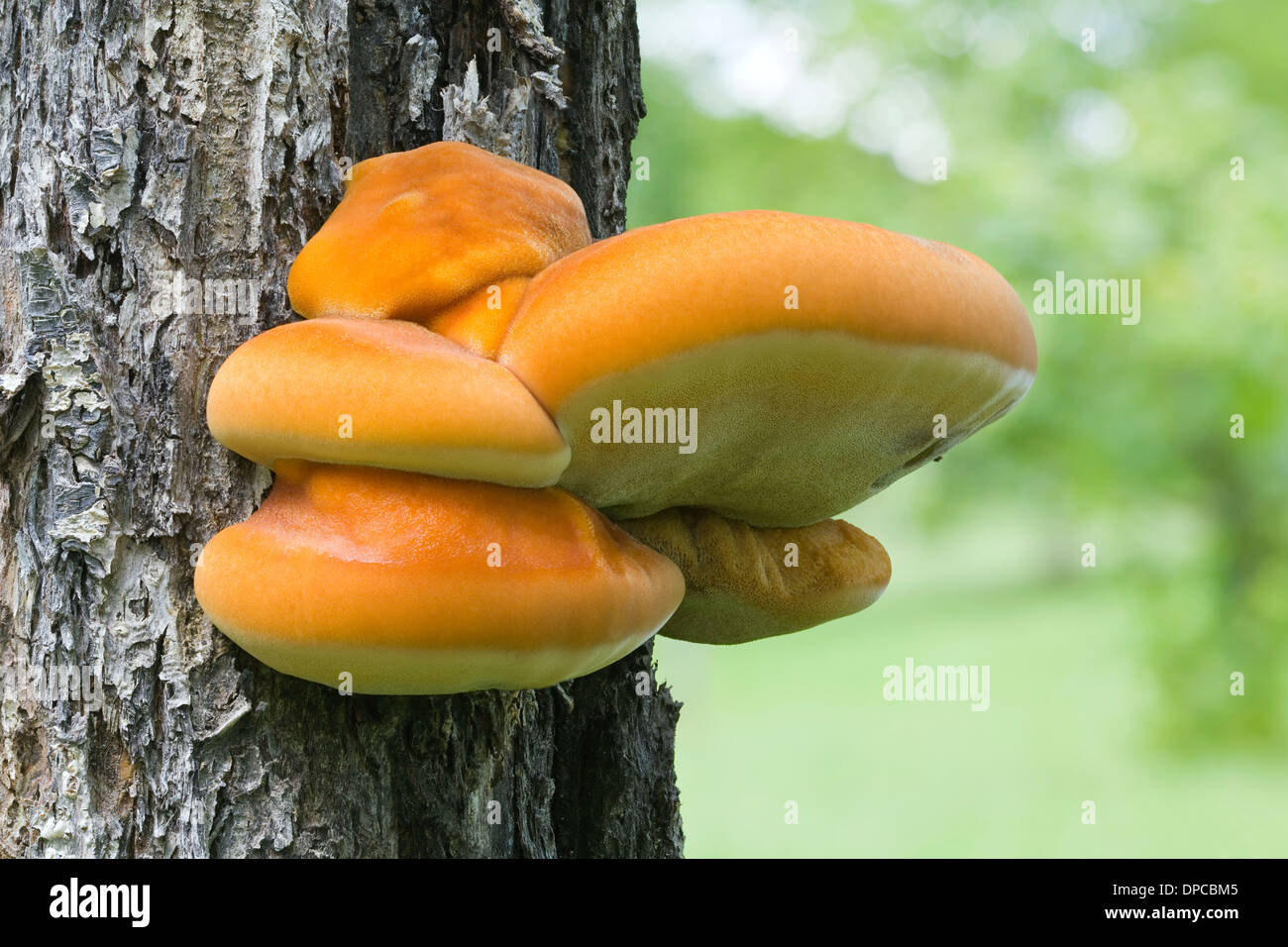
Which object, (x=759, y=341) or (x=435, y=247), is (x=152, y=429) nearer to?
(x=435, y=247)

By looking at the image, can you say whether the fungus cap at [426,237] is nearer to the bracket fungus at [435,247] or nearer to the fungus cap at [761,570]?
the bracket fungus at [435,247]

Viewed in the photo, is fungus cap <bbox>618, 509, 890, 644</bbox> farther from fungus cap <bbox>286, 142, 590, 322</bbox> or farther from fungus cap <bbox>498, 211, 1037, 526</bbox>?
fungus cap <bbox>286, 142, 590, 322</bbox>

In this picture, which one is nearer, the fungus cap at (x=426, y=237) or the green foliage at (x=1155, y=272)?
the fungus cap at (x=426, y=237)

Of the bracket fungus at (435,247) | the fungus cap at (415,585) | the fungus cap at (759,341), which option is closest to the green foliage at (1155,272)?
the fungus cap at (759,341)

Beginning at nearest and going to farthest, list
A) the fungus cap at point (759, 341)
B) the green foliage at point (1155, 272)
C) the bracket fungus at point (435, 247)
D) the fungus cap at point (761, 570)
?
the fungus cap at point (759, 341) < the bracket fungus at point (435, 247) < the fungus cap at point (761, 570) < the green foliage at point (1155, 272)

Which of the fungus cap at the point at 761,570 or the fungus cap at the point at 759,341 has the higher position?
the fungus cap at the point at 759,341
